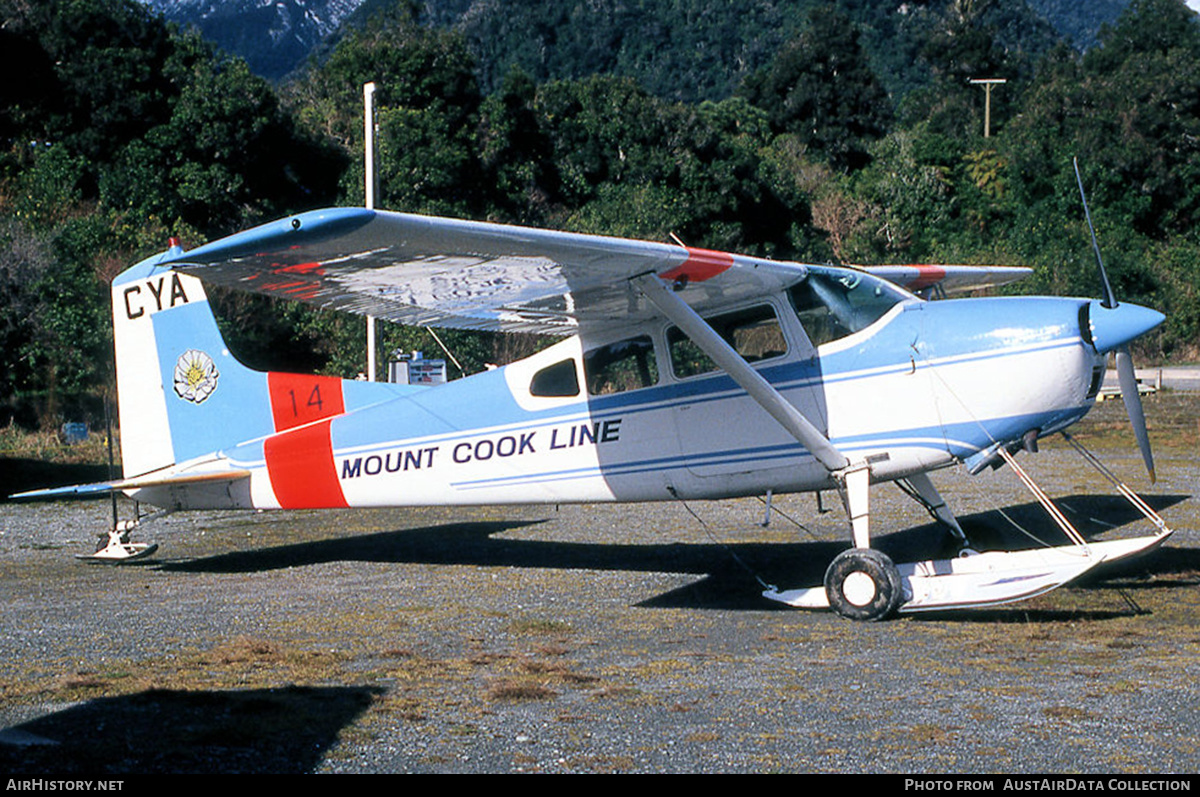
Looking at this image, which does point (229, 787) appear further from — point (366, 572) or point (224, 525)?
point (224, 525)

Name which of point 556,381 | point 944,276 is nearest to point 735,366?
point 556,381

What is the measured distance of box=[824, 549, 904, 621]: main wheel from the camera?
7.89m

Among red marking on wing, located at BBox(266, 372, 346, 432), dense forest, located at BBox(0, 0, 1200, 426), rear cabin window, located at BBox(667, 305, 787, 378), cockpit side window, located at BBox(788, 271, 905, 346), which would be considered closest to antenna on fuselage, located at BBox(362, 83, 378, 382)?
red marking on wing, located at BBox(266, 372, 346, 432)

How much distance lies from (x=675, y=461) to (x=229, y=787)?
5003mm

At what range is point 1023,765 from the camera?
4.66m

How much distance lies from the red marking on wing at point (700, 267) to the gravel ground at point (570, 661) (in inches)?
92.0

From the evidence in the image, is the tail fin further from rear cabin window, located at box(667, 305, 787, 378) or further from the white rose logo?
rear cabin window, located at box(667, 305, 787, 378)

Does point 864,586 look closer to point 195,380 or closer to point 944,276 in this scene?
point 944,276

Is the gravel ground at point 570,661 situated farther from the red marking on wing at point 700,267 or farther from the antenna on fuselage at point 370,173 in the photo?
the antenna on fuselage at point 370,173

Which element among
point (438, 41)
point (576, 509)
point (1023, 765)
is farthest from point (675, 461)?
point (438, 41)

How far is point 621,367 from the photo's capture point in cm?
933

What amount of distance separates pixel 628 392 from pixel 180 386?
4329 millimetres

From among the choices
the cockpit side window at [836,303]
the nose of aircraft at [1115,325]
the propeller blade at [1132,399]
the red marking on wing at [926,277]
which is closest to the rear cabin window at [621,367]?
the cockpit side window at [836,303]

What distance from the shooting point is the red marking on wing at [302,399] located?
10.7 meters
